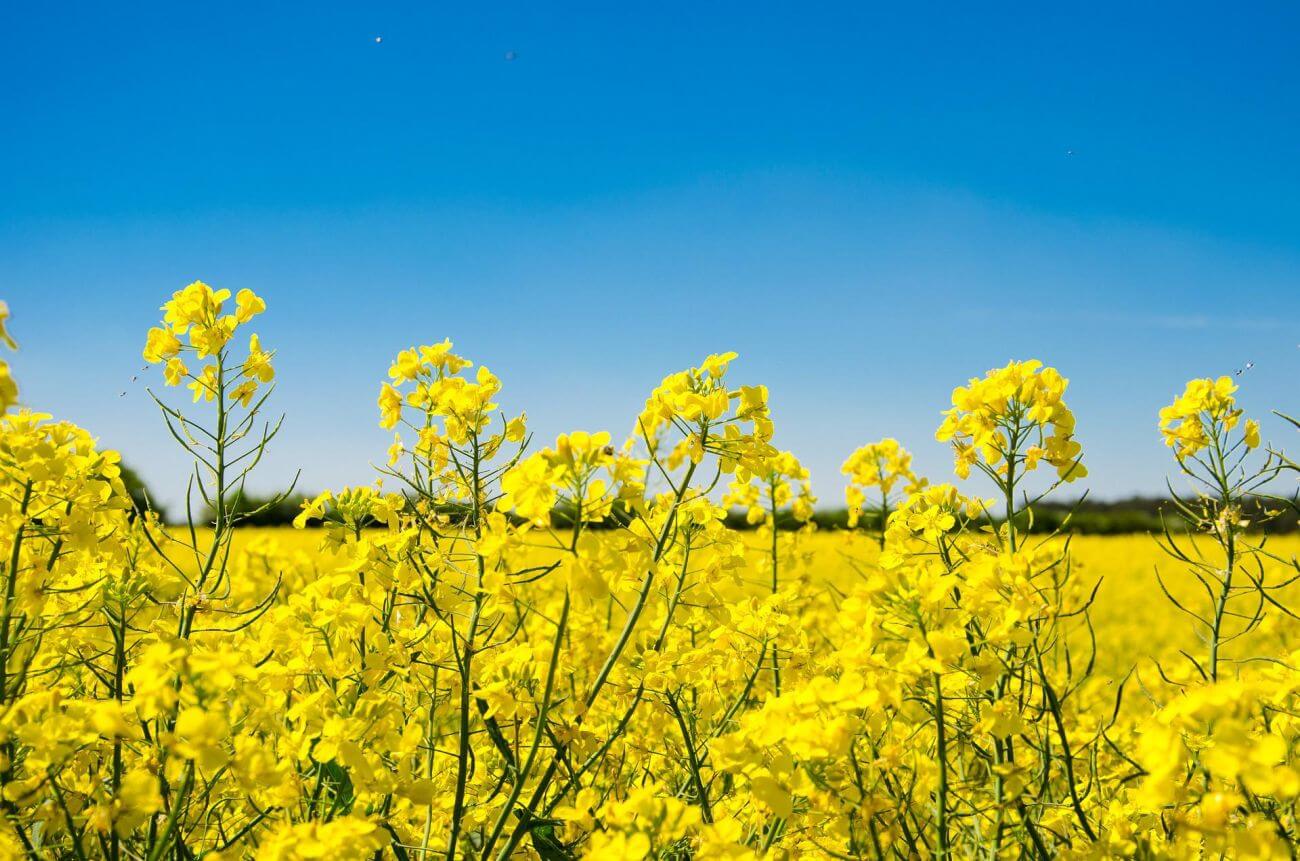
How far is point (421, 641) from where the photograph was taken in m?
2.18

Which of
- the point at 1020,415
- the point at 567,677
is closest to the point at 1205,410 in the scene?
the point at 1020,415

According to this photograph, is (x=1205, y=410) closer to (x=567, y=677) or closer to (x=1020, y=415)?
(x=1020, y=415)

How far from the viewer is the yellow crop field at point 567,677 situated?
1.58 meters

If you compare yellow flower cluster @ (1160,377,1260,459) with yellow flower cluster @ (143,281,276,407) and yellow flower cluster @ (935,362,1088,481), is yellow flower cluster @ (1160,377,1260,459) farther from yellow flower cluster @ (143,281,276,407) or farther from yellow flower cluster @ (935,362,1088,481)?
yellow flower cluster @ (143,281,276,407)

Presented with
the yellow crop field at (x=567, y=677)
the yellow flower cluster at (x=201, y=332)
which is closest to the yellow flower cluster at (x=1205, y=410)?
the yellow crop field at (x=567, y=677)

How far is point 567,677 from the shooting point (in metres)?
2.76

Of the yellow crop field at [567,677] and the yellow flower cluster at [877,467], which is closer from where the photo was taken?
the yellow crop field at [567,677]

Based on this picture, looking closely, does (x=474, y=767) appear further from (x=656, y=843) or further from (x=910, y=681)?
(x=910, y=681)

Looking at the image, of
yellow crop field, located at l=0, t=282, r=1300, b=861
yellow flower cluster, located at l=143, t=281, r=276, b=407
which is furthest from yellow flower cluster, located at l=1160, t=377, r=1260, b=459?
yellow flower cluster, located at l=143, t=281, r=276, b=407

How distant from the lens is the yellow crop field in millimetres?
1577

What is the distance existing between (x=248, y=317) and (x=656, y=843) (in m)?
1.80

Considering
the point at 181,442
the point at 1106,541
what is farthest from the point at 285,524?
the point at 181,442

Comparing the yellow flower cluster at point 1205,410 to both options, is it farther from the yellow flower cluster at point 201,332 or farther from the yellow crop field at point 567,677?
the yellow flower cluster at point 201,332

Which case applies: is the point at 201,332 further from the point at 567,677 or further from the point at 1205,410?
the point at 1205,410
